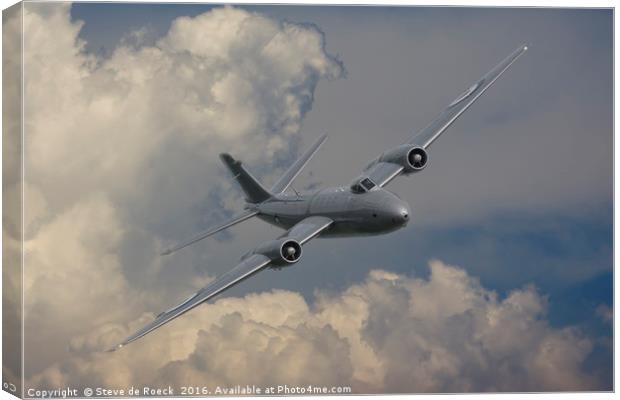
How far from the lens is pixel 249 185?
68562mm

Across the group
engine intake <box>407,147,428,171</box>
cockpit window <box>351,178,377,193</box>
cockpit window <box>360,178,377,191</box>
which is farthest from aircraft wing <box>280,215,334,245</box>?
engine intake <box>407,147,428,171</box>

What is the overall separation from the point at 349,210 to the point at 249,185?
8446 millimetres

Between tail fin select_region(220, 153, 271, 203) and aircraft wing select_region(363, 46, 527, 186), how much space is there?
230 inches

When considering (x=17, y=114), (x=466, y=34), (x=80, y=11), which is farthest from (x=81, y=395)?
(x=466, y=34)

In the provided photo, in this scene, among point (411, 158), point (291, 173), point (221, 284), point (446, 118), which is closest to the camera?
point (221, 284)

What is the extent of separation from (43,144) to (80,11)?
6.03 meters

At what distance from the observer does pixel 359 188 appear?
201ft

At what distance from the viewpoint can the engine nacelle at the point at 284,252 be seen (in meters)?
59.5

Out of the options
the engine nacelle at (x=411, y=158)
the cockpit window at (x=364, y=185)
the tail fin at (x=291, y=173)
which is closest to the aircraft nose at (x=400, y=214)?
the cockpit window at (x=364, y=185)

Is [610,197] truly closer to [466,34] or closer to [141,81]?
[466,34]

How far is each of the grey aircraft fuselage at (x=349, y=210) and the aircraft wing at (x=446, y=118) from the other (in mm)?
2315

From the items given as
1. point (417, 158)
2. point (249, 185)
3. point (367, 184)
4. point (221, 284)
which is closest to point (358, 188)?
point (367, 184)

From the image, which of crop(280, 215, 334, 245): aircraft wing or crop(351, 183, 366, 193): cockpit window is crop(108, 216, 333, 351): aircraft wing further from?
→ crop(351, 183, 366, 193): cockpit window

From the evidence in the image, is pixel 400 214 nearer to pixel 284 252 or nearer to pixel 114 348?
pixel 284 252
